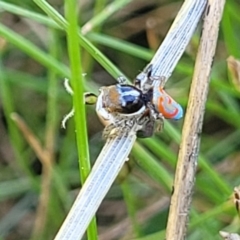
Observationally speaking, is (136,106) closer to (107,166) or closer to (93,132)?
(107,166)

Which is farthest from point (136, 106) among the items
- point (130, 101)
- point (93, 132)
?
point (93, 132)

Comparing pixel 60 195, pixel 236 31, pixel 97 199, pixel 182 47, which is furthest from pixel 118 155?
pixel 236 31

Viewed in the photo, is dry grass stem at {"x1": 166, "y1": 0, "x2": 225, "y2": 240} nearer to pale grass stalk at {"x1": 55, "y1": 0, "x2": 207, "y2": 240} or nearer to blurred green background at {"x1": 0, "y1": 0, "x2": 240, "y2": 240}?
pale grass stalk at {"x1": 55, "y1": 0, "x2": 207, "y2": 240}

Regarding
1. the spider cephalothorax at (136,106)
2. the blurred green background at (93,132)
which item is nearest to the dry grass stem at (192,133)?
the spider cephalothorax at (136,106)

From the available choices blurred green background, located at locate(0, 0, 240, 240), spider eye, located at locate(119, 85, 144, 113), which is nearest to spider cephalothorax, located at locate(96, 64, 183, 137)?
spider eye, located at locate(119, 85, 144, 113)

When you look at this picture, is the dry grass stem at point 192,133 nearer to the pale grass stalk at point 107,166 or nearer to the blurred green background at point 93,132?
the pale grass stalk at point 107,166
